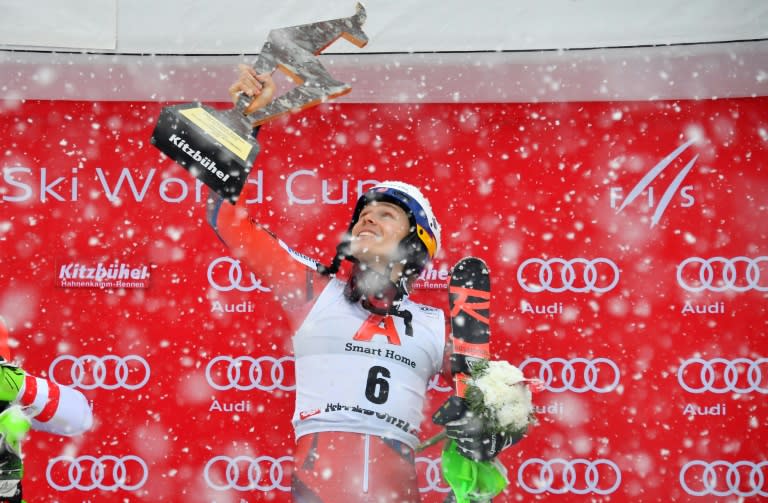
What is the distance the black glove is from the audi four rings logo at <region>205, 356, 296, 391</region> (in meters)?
1.42

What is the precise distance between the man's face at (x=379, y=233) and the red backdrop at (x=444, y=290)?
852 millimetres

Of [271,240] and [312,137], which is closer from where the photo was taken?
[271,240]

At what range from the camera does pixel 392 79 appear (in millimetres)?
4199

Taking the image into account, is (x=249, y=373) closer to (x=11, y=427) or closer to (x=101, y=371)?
(x=101, y=371)

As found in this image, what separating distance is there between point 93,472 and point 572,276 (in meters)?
2.79

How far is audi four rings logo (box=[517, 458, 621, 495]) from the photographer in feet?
13.9

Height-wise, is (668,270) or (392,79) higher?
(392,79)

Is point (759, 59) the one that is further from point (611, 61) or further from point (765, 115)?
point (611, 61)

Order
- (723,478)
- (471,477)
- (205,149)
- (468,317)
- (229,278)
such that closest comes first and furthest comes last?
(205,149), (471,477), (468,317), (723,478), (229,278)

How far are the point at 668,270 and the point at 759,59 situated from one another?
1159 millimetres

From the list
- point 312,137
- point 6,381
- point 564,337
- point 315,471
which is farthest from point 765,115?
point 6,381

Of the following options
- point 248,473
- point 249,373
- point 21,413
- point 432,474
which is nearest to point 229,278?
point 249,373

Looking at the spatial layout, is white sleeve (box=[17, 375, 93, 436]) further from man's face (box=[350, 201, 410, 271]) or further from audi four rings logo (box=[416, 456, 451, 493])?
audi four rings logo (box=[416, 456, 451, 493])

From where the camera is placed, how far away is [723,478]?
165 inches
